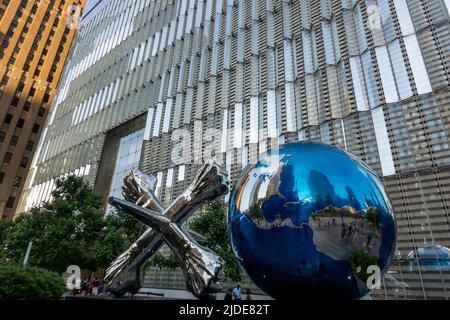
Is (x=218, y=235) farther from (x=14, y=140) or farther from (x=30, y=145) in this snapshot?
(x=30, y=145)

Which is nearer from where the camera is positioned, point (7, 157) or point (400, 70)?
point (400, 70)

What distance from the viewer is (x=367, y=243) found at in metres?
2.37

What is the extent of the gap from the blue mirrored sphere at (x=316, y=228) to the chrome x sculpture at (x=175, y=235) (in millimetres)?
758

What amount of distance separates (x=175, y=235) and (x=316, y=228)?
1834mm

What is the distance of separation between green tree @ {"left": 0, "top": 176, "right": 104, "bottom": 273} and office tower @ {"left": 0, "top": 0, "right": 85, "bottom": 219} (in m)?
34.1

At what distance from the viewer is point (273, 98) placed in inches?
712

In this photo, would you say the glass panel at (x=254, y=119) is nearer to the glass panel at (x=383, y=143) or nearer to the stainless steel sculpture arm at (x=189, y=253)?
the glass panel at (x=383, y=143)

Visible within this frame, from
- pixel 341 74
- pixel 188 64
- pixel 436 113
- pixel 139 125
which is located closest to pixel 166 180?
pixel 139 125

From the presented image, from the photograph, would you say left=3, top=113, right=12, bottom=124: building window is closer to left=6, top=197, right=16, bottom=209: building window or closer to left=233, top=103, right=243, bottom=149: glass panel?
left=6, top=197, right=16, bottom=209: building window

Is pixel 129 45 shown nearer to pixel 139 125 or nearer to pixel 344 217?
pixel 139 125

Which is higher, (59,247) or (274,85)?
(274,85)

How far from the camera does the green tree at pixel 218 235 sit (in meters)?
13.0

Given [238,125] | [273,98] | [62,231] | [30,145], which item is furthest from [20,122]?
[273,98]

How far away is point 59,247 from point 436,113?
16122mm
